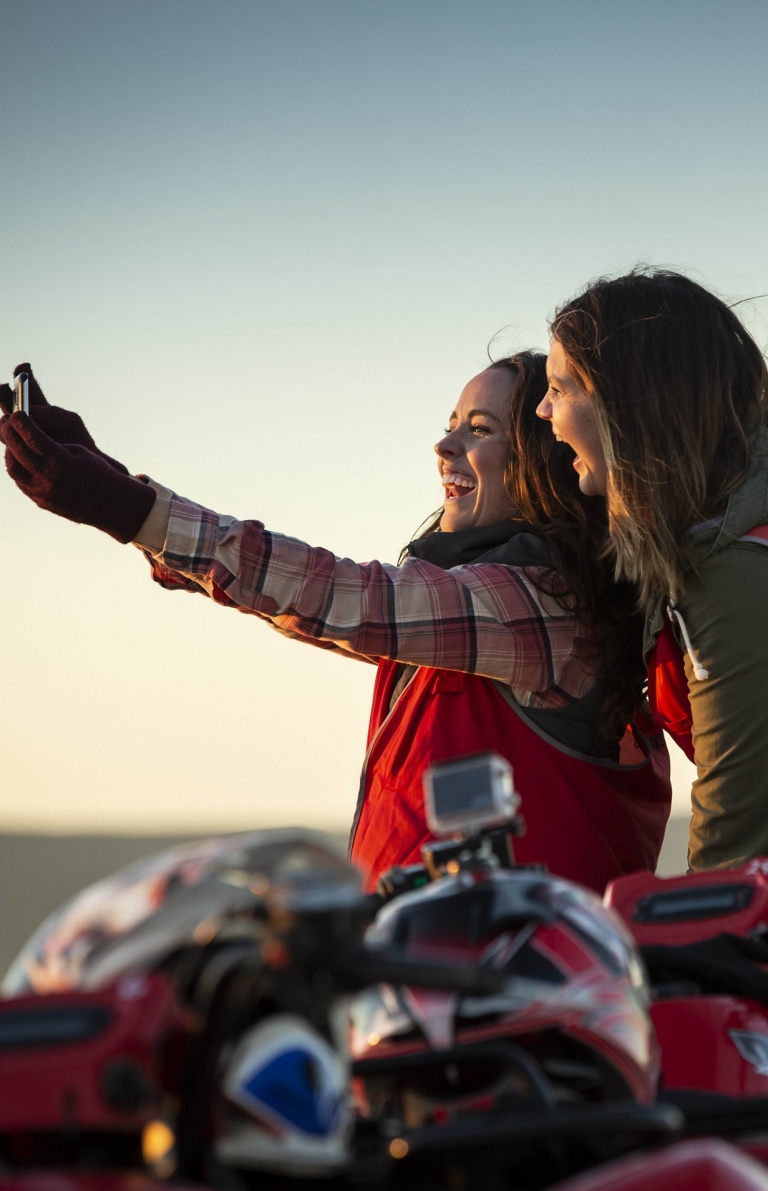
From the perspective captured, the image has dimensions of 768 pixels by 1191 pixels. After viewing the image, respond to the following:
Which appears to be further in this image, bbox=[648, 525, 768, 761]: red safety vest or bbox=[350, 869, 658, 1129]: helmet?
bbox=[648, 525, 768, 761]: red safety vest

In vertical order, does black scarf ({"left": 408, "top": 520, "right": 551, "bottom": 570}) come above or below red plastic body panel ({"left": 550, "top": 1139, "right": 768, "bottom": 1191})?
above

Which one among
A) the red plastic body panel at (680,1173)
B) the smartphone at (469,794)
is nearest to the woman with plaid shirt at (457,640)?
the smartphone at (469,794)

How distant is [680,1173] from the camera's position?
1.30 m

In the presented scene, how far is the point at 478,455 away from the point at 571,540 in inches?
20.2

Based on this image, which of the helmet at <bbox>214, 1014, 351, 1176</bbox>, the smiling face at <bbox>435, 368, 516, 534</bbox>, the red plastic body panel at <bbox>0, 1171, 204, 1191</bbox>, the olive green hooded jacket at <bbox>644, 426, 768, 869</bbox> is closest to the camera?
the red plastic body panel at <bbox>0, 1171, 204, 1191</bbox>

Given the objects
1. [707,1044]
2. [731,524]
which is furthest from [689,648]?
[707,1044]

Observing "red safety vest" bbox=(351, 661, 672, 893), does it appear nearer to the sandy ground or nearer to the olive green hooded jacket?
the olive green hooded jacket

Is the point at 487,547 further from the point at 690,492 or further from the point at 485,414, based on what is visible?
the point at 690,492

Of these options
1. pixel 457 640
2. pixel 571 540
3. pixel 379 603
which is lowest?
pixel 457 640

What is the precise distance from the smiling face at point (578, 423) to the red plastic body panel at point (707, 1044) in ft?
5.90

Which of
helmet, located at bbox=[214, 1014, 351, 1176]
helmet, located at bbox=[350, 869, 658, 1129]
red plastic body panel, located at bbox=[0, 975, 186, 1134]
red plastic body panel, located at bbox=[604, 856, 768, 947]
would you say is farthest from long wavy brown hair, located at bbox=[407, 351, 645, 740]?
red plastic body panel, located at bbox=[0, 975, 186, 1134]

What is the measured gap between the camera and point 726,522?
3213mm

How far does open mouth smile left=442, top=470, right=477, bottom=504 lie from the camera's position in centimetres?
420

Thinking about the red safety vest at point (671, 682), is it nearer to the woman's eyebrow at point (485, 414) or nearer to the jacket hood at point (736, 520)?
the jacket hood at point (736, 520)
